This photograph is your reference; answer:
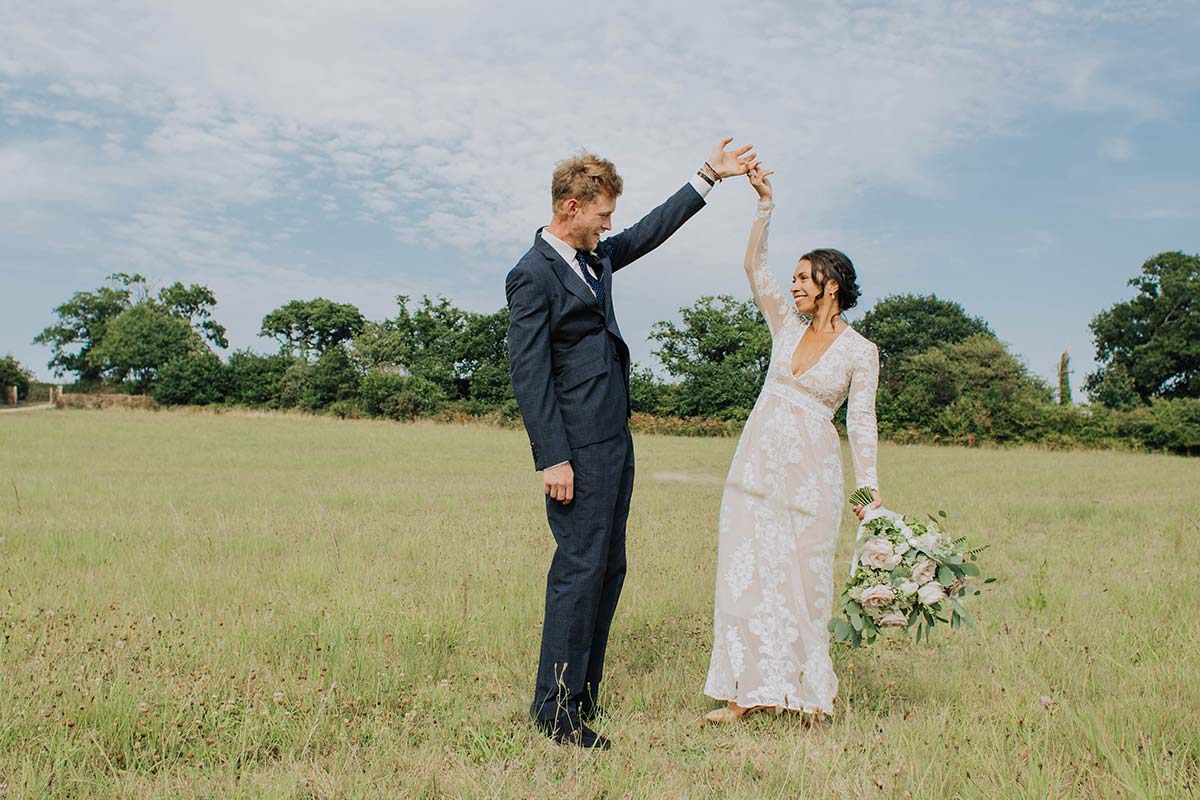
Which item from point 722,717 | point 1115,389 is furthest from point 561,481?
point 1115,389

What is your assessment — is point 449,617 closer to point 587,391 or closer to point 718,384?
point 587,391

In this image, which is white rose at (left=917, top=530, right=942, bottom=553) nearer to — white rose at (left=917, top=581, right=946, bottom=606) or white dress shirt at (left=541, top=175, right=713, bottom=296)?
white rose at (left=917, top=581, right=946, bottom=606)

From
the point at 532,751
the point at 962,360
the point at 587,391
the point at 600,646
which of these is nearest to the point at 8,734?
the point at 532,751

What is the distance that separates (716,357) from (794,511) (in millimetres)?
43655

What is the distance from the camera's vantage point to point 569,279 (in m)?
3.66

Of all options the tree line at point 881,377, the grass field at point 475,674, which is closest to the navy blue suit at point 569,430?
the grass field at point 475,674

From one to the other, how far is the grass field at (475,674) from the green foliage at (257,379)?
144ft

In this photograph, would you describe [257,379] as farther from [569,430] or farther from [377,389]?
[569,430]

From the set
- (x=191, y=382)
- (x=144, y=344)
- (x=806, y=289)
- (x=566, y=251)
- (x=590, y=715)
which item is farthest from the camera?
(x=144, y=344)

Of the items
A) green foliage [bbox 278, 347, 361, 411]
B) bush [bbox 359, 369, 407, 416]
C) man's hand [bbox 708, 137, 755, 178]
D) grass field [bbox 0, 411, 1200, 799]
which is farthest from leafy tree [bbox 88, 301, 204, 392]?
man's hand [bbox 708, 137, 755, 178]

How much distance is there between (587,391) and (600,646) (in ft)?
4.01

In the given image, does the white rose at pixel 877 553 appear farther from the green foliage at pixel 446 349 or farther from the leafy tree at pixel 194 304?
the leafy tree at pixel 194 304

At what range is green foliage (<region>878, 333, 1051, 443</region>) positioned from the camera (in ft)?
115

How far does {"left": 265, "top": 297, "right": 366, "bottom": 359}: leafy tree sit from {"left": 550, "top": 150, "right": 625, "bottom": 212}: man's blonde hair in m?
66.3
